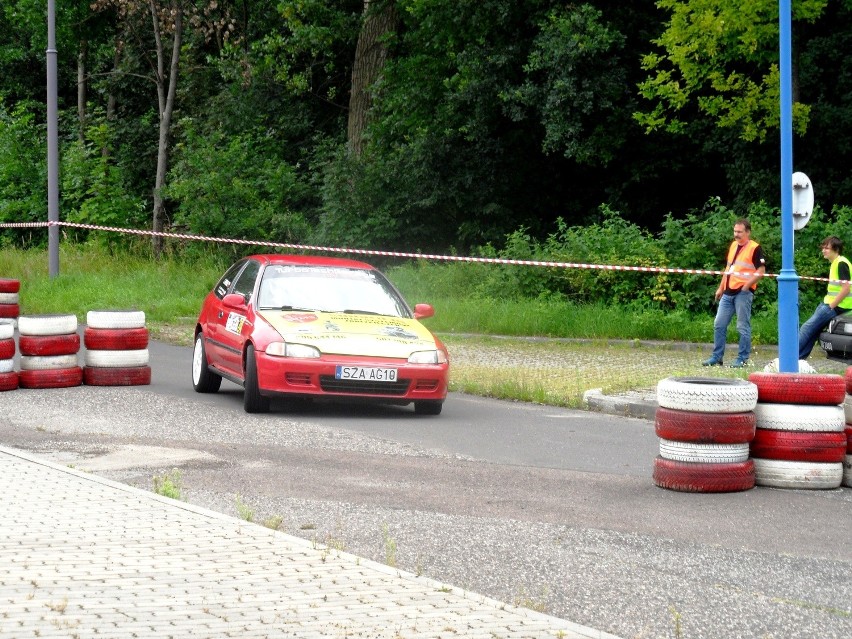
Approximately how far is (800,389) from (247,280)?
21.6 ft

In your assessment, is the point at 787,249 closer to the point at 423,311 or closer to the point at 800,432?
the point at 800,432

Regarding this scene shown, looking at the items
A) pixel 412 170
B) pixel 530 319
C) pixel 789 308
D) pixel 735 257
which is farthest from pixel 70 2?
pixel 789 308

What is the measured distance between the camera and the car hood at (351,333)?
42.7ft

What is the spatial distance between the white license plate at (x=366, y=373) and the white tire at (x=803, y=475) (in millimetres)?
4248

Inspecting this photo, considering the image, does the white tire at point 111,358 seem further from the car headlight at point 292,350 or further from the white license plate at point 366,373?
the white license plate at point 366,373

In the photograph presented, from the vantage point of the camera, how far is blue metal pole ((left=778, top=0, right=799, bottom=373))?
1236cm

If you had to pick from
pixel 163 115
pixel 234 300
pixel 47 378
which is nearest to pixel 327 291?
pixel 234 300

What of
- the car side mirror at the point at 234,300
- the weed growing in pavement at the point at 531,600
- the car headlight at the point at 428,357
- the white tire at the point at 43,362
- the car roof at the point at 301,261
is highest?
the car roof at the point at 301,261

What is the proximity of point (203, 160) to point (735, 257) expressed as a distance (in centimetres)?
1900

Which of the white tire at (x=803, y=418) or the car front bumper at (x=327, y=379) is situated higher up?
the white tire at (x=803, y=418)

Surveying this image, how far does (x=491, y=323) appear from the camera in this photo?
23.4m

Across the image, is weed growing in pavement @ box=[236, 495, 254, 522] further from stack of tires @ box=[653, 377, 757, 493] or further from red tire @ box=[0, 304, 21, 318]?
red tire @ box=[0, 304, 21, 318]

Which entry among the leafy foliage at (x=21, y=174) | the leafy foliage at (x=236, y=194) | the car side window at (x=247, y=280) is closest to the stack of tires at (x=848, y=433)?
the car side window at (x=247, y=280)

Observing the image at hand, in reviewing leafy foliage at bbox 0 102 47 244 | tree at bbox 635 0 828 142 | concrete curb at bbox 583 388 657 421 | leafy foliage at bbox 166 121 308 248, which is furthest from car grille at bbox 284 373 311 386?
leafy foliage at bbox 0 102 47 244
